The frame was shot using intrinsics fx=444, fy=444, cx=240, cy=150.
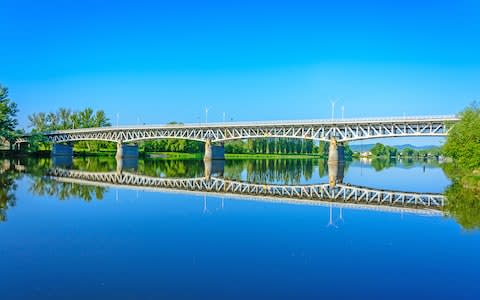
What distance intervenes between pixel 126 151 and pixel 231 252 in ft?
360

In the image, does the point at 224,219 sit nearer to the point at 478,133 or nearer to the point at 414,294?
the point at 414,294

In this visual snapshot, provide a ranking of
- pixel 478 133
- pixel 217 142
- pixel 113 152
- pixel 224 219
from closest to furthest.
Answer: pixel 224 219 → pixel 478 133 → pixel 217 142 → pixel 113 152

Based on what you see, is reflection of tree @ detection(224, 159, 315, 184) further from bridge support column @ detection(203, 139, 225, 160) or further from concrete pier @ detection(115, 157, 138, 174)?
bridge support column @ detection(203, 139, 225, 160)

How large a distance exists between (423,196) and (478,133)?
1389 cm

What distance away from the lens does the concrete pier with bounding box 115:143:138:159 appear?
118 m

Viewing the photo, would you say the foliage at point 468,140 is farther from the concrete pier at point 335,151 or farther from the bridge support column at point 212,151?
the bridge support column at point 212,151

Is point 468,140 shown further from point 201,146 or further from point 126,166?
point 201,146

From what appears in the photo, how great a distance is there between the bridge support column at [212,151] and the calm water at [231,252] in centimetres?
8019

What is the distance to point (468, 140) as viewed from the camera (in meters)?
44.4

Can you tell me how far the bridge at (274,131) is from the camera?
77500 mm

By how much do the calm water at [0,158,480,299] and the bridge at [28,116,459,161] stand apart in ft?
186

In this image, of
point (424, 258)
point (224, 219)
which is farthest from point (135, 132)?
point (424, 258)

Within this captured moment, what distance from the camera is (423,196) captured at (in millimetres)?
33000

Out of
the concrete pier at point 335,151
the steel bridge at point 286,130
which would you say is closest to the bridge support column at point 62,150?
the steel bridge at point 286,130
